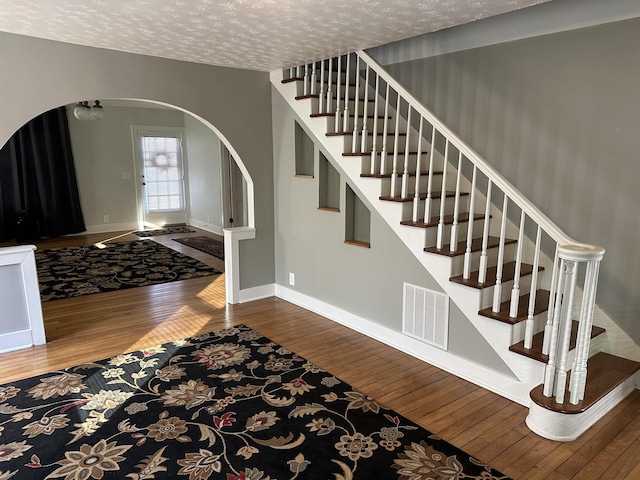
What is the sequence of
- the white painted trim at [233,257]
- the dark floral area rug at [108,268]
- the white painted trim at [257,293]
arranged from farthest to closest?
1. the dark floral area rug at [108,268]
2. the white painted trim at [257,293]
3. the white painted trim at [233,257]

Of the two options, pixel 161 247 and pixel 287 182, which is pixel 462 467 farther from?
pixel 161 247

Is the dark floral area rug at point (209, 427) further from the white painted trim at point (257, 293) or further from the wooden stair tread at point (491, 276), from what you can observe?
the white painted trim at point (257, 293)

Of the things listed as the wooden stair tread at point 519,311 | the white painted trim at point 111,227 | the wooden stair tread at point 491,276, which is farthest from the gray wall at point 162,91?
the white painted trim at point 111,227

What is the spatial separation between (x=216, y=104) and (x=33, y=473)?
3.31 m

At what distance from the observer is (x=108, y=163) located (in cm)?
905

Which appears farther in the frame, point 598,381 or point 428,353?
point 428,353

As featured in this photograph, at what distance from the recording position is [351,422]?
8.68 ft

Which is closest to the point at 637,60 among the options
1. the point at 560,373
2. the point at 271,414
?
the point at 560,373

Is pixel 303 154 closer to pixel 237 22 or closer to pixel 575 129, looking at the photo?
pixel 237 22

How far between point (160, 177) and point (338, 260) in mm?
6718

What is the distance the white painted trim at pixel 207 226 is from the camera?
29.1 ft

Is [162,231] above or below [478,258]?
below

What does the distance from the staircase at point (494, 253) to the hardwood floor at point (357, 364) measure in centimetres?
16

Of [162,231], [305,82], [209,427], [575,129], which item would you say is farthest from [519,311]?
[162,231]
